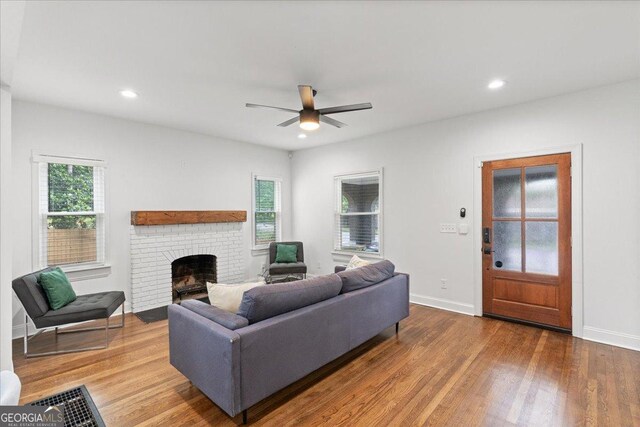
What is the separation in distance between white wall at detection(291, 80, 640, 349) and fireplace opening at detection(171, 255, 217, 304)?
6.36 feet

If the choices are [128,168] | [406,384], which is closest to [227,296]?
[406,384]

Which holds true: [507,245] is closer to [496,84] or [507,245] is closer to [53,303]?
[496,84]

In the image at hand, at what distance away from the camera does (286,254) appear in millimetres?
5734

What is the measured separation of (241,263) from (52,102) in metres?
3.44

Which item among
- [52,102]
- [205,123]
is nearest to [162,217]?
[205,123]

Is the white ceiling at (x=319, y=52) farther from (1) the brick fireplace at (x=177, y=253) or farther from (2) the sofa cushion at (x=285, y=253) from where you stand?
(2) the sofa cushion at (x=285, y=253)

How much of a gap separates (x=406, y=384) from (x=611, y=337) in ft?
7.97

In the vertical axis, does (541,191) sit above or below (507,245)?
above

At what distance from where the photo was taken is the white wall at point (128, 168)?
11.5 ft

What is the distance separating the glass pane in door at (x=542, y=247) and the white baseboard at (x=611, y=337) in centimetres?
65

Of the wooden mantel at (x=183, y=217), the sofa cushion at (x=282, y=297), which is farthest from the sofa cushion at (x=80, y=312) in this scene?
the sofa cushion at (x=282, y=297)

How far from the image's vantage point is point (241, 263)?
560 cm

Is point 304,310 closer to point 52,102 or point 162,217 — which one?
point 162,217

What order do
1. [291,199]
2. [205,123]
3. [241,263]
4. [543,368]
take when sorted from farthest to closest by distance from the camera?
1. [291,199]
2. [241,263]
3. [205,123]
4. [543,368]
